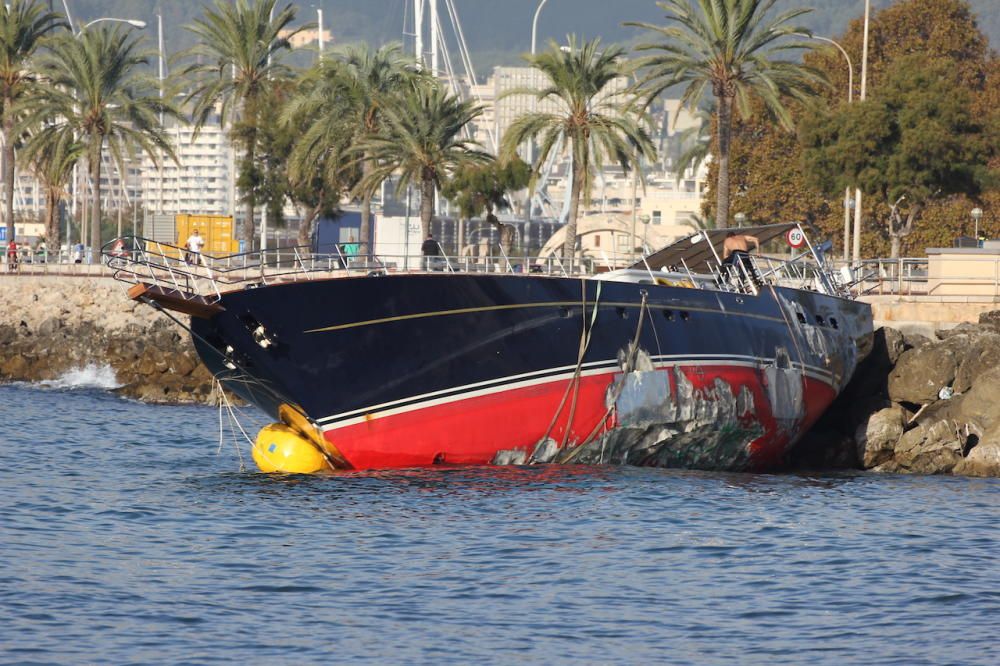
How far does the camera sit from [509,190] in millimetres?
60031

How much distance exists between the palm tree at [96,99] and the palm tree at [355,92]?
8.42 meters

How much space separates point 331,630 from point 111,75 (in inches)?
1919

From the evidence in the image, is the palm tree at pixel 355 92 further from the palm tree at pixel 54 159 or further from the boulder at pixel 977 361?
the boulder at pixel 977 361

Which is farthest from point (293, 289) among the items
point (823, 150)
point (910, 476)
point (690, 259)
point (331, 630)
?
point (823, 150)

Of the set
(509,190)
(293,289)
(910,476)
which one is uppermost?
(509,190)

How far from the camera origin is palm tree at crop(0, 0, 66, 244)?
60.7 meters

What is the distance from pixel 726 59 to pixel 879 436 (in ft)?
59.7

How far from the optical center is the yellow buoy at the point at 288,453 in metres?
24.8

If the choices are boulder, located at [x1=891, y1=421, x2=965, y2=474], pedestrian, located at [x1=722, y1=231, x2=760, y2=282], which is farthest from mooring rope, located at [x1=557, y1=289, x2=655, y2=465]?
boulder, located at [x1=891, y1=421, x2=965, y2=474]

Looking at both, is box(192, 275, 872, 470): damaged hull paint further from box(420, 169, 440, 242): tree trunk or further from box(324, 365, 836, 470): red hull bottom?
box(420, 169, 440, 242): tree trunk

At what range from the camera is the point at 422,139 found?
5162 centimetres

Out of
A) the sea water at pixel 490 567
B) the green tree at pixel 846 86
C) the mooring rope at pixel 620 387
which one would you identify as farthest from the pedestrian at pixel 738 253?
the green tree at pixel 846 86

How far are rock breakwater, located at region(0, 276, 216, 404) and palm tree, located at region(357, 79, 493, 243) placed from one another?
378 inches

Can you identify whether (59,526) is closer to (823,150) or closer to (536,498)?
(536,498)
